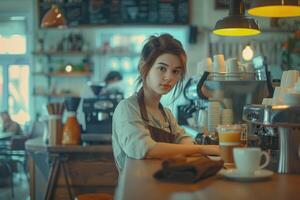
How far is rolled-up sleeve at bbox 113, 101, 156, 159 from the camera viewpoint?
70.6 inches

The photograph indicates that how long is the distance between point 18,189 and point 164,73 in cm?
489

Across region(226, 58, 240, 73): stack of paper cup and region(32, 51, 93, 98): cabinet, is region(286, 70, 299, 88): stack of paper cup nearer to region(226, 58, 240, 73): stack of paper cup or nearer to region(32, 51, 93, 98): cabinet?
region(226, 58, 240, 73): stack of paper cup

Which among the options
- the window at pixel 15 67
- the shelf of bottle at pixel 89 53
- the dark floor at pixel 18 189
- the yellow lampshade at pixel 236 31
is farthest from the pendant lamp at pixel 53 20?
the window at pixel 15 67

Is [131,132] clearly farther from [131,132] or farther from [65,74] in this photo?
[65,74]

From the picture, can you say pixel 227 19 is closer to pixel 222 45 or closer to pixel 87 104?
pixel 87 104

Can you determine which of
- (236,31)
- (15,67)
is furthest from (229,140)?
(15,67)

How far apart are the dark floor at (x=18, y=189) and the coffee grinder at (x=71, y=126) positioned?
238cm

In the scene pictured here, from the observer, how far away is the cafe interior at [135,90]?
138 centimetres

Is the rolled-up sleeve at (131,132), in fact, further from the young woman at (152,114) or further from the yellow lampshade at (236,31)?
the yellow lampshade at (236,31)

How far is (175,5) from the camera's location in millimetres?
7488

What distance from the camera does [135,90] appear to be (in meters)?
2.13

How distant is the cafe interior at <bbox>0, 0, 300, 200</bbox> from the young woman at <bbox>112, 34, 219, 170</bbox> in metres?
0.07

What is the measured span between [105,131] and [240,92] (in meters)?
1.36

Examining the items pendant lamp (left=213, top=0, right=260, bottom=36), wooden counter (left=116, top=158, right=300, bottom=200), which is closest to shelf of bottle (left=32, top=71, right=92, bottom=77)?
pendant lamp (left=213, top=0, right=260, bottom=36)
